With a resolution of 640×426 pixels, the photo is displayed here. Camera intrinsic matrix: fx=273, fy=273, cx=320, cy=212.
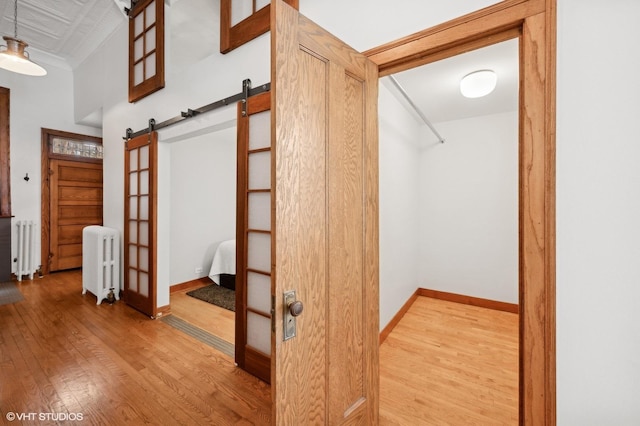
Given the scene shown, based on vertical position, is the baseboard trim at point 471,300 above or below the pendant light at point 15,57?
below

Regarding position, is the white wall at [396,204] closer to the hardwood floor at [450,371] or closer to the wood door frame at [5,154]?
the hardwood floor at [450,371]

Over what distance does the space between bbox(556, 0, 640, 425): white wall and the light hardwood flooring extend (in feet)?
3.24

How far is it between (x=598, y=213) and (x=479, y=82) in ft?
6.63

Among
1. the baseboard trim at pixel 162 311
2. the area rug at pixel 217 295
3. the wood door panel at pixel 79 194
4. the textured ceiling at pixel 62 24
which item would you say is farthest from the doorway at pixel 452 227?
the wood door panel at pixel 79 194

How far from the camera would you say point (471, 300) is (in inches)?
152

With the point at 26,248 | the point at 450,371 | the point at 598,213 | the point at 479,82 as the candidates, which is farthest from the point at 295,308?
the point at 26,248

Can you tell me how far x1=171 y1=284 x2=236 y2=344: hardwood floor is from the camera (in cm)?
292

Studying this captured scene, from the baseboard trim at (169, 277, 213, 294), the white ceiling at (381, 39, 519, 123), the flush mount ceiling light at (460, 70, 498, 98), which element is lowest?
the baseboard trim at (169, 277, 213, 294)

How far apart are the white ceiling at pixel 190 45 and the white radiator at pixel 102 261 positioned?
2.44 m

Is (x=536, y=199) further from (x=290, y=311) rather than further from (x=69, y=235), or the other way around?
(x=69, y=235)

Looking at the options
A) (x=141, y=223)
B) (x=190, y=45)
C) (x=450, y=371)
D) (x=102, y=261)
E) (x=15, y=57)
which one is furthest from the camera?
(x=190, y=45)

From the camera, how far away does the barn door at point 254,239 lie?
2086 mm

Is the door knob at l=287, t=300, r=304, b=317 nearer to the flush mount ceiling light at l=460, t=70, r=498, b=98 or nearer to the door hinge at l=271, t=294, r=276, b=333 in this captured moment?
the door hinge at l=271, t=294, r=276, b=333

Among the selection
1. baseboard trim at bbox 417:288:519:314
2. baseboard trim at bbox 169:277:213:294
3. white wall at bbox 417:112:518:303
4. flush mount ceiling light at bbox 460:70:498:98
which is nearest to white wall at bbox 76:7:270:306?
baseboard trim at bbox 169:277:213:294
